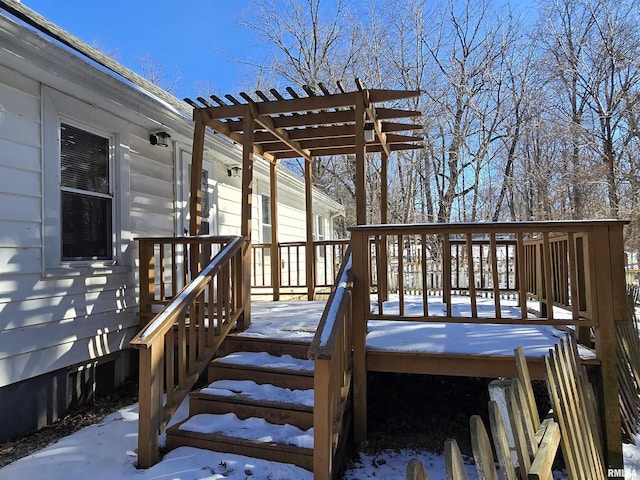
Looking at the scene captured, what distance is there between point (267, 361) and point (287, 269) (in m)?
6.70

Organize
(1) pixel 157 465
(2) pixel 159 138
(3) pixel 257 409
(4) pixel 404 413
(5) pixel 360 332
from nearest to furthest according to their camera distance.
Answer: (1) pixel 157 465
(3) pixel 257 409
(5) pixel 360 332
(4) pixel 404 413
(2) pixel 159 138

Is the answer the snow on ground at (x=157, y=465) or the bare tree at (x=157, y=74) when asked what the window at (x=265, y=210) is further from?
the bare tree at (x=157, y=74)

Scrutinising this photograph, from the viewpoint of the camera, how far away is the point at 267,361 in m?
3.68

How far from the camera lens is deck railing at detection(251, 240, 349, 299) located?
6.93 metres

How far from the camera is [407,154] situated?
1888 centimetres

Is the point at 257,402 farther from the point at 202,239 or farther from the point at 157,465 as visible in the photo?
the point at 202,239

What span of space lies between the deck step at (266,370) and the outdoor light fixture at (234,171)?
418 centimetres

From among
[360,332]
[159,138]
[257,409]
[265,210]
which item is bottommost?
[257,409]

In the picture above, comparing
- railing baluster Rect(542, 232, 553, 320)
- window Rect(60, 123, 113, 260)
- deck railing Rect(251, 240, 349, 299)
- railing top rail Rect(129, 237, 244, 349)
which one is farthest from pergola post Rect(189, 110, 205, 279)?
railing baluster Rect(542, 232, 553, 320)

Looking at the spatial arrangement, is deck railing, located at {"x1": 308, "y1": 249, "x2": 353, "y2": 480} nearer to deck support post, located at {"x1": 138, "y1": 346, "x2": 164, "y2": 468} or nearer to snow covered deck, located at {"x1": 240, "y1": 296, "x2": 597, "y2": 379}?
snow covered deck, located at {"x1": 240, "y1": 296, "x2": 597, "y2": 379}

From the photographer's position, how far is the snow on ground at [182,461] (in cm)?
270

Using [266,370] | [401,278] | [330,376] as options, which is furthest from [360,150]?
[330,376]

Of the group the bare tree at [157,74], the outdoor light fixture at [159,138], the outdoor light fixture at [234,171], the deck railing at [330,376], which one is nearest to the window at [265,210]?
the outdoor light fixture at [234,171]

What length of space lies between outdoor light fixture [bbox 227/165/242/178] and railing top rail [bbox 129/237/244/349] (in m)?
3.38
